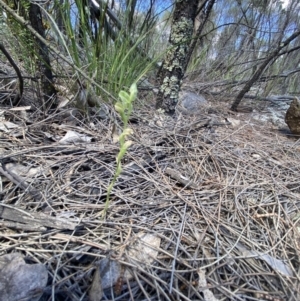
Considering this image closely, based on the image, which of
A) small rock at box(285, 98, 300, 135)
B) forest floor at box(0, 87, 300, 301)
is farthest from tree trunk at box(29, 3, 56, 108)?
small rock at box(285, 98, 300, 135)

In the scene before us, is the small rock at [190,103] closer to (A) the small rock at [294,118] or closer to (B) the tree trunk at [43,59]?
(A) the small rock at [294,118]

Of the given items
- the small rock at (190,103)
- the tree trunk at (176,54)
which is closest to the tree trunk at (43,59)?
the tree trunk at (176,54)

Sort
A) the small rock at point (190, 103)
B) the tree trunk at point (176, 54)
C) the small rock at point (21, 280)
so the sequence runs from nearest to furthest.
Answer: the small rock at point (21, 280), the tree trunk at point (176, 54), the small rock at point (190, 103)

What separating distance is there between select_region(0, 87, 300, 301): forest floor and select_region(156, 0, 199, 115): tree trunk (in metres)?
0.44

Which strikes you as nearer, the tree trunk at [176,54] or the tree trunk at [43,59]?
the tree trunk at [43,59]

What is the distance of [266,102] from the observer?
2.43 meters

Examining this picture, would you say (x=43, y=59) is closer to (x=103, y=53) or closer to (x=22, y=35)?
(x=22, y=35)

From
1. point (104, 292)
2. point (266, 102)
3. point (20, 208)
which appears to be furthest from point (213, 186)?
point (266, 102)

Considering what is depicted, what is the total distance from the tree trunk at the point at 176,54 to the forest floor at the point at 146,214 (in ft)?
1.45

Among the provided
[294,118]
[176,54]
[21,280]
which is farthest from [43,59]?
[294,118]

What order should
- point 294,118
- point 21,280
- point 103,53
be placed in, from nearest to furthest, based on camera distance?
point 21,280
point 103,53
point 294,118

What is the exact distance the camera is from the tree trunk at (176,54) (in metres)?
1.42

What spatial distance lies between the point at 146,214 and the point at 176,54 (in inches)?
43.8

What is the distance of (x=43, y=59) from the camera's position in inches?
42.6
